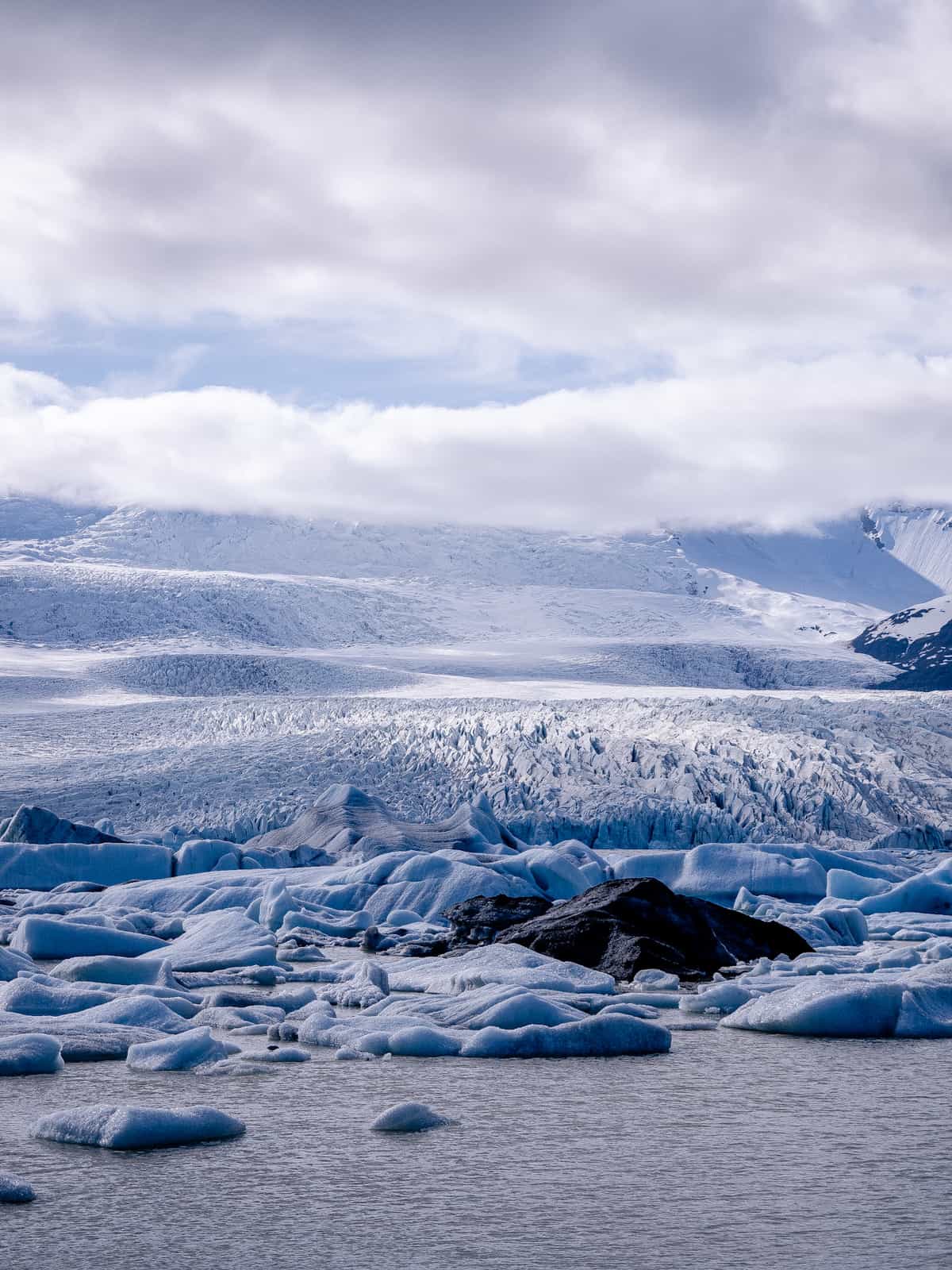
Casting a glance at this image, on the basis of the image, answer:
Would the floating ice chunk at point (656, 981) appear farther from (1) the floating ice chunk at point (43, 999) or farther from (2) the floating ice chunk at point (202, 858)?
(2) the floating ice chunk at point (202, 858)

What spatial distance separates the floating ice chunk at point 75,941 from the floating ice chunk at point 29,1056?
4.28m

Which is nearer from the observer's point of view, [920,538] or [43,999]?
[43,999]

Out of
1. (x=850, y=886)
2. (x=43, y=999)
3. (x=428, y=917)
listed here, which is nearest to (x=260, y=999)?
(x=43, y=999)

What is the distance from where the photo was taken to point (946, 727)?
26297 millimetres

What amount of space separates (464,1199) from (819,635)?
59067 mm

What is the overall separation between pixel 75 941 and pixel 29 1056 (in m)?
4.59

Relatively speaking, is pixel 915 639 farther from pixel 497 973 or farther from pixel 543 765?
pixel 497 973

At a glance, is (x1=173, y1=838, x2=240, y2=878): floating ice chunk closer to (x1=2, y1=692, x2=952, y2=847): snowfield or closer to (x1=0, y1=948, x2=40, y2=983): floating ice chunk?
(x1=2, y1=692, x2=952, y2=847): snowfield

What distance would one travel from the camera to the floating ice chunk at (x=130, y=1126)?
18.4 feet

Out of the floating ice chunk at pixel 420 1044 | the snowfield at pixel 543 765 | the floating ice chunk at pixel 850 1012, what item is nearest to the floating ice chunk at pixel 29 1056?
the floating ice chunk at pixel 420 1044

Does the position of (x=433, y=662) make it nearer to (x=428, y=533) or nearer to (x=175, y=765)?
(x=175, y=765)

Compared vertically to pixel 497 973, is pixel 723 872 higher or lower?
lower

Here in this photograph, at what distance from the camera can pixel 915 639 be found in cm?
5606

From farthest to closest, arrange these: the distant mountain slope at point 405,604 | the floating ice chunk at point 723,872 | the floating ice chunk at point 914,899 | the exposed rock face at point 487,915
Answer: the distant mountain slope at point 405,604, the floating ice chunk at point 723,872, the floating ice chunk at point 914,899, the exposed rock face at point 487,915
